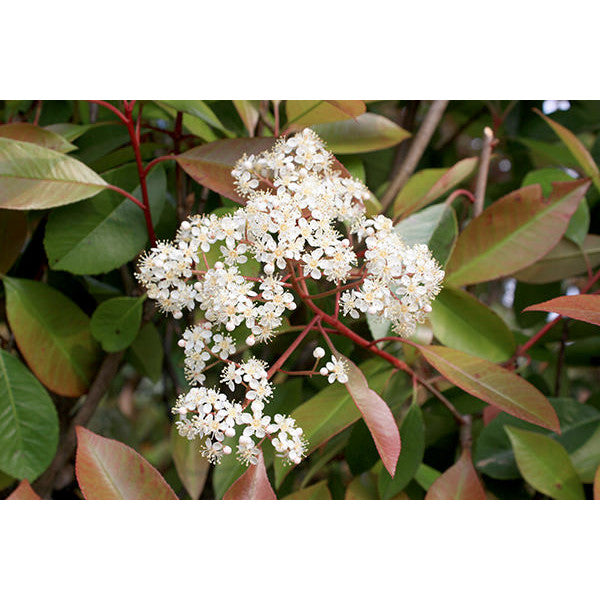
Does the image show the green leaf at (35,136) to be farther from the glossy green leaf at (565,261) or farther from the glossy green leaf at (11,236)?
the glossy green leaf at (565,261)

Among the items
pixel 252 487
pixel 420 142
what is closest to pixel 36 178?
pixel 252 487

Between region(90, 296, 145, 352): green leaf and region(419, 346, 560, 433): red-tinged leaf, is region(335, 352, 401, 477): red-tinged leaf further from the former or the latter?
region(90, 296, 145, 352): green leaf

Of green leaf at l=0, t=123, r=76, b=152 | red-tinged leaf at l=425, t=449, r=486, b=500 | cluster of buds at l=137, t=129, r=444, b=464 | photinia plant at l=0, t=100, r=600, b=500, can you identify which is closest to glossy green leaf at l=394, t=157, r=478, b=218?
photinia plant at l=0, t=100, r=600, b=500

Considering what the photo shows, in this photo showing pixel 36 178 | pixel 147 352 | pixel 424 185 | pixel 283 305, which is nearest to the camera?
pixel 283 305

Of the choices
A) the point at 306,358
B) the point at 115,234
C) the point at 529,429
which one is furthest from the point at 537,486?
the point at 115,234

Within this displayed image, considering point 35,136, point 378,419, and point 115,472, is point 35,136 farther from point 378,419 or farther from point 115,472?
point 378,419

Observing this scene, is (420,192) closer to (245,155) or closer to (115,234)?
(245,155)
